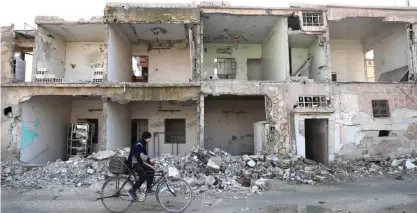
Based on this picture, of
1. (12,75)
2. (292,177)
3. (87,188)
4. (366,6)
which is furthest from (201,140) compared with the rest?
(366,6)

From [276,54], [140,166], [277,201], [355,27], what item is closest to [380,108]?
[355,27]

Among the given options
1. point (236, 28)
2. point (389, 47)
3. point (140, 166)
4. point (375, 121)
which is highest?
point (236, 28)

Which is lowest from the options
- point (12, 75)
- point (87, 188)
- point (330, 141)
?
point (87, 188)

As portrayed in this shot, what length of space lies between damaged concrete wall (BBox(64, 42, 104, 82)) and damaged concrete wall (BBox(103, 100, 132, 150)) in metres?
2.99

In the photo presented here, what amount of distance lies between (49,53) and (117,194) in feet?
37.6

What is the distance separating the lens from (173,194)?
6.93 meters

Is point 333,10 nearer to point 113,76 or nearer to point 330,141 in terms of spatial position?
point 330,141

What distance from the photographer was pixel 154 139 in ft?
57.6

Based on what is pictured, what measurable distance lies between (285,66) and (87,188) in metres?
9.67

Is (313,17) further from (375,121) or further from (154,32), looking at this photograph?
(154,32)

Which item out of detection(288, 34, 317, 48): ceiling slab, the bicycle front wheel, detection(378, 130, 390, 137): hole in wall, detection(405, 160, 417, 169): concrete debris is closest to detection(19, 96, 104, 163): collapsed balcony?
the bicycle front wheel

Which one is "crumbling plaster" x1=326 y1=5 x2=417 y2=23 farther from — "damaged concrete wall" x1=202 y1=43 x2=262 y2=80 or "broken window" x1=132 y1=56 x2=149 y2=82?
"broken window" x1=132 y1=56 x2=149 y2=82

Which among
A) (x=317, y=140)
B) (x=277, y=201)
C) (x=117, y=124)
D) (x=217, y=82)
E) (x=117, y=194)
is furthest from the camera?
(x=117, y=124)

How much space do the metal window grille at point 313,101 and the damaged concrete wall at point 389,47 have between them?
4.87 meters
